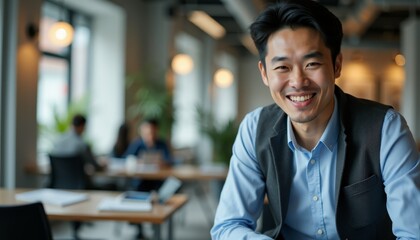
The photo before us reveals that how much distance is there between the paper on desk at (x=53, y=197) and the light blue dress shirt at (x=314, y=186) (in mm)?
1746

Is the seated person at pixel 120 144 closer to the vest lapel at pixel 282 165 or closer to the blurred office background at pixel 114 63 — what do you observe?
the blurred office background at pixel 114 63

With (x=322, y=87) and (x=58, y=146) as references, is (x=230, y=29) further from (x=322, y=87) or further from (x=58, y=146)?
(x=322, y=87)

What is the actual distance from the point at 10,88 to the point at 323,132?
479cm

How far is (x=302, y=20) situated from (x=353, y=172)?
0.47m

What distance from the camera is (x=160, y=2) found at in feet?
30.6

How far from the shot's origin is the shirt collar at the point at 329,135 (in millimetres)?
1606

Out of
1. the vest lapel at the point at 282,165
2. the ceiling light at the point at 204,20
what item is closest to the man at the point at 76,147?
the ceiling light at the point at 204,20

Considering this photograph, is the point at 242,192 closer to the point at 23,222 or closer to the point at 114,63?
the point at 23,222

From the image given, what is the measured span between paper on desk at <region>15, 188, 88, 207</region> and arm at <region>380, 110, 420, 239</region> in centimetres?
217

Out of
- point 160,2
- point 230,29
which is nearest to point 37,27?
point 160,2

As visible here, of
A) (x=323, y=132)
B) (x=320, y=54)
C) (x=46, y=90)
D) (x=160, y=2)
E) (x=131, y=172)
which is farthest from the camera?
(x=160, y=2)

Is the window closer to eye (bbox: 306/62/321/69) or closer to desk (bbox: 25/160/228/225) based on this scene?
desk (bbox: 25/160/228/225)

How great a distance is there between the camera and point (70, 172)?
16.3 ft

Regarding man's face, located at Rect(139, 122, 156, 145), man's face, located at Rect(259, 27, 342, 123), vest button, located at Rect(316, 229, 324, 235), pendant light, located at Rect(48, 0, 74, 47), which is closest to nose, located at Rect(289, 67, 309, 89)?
man's face, located at Rect(259, 27, 342, 123)
